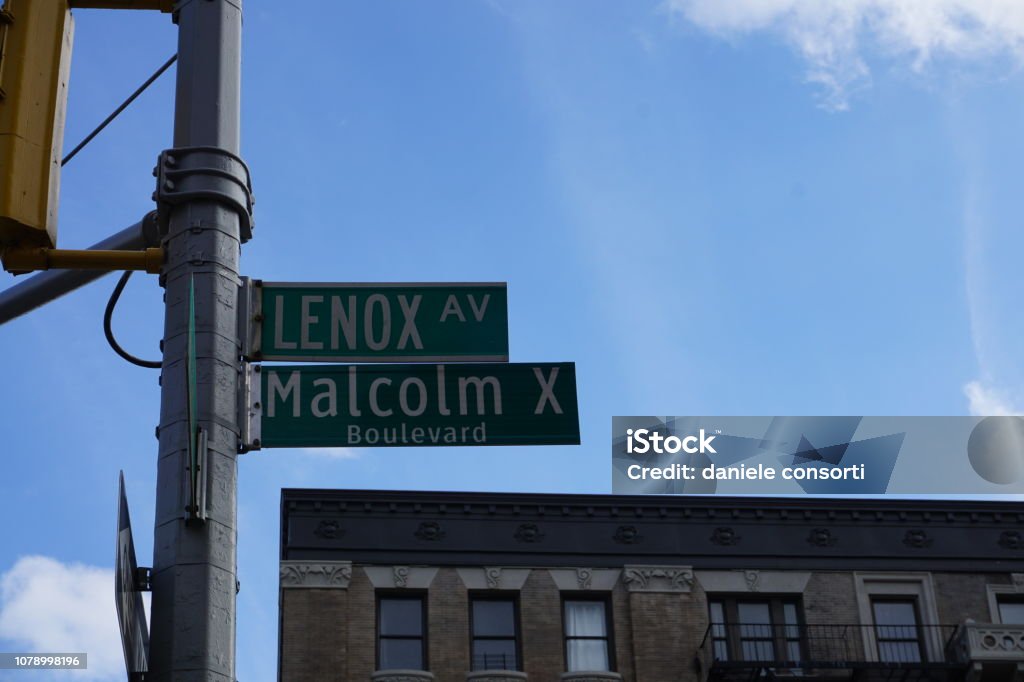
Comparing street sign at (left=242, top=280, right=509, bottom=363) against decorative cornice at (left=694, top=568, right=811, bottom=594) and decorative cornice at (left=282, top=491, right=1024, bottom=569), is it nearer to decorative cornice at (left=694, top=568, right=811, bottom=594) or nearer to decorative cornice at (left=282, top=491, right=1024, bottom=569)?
decorative cornice at (left=282, top=491, right=1024, bottom=569)

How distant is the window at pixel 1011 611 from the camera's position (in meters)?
30.5

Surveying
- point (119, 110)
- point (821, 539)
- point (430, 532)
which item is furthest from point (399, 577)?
point (119, 110)

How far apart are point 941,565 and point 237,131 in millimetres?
27241

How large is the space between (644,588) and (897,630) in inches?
213

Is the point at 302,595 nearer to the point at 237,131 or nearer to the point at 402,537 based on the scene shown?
the point at 402,537

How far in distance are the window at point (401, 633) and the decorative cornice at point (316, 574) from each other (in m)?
0.90

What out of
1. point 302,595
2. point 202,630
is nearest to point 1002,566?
point 302,595

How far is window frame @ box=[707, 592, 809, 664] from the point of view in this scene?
29062 mm

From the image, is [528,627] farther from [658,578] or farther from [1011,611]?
[1011,611]

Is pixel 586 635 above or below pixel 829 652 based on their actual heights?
above

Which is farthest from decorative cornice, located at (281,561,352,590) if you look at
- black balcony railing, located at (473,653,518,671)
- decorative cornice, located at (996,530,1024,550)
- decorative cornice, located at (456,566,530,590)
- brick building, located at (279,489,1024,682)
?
decorative cornice, located at (996,530,1024,550)

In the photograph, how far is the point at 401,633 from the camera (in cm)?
2839

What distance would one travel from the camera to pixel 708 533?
3044 centimetres

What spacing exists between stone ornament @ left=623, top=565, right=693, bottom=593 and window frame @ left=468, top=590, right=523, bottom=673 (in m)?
2.33
